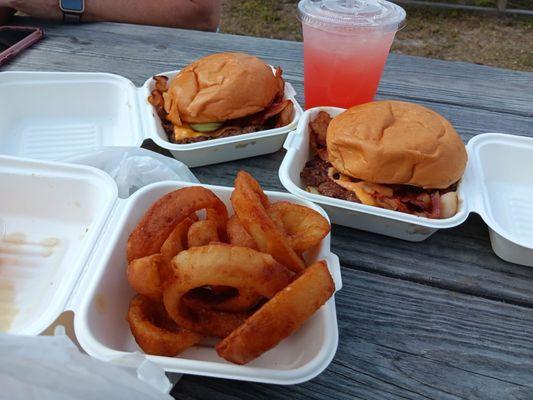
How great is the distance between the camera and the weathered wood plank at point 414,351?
80 cm

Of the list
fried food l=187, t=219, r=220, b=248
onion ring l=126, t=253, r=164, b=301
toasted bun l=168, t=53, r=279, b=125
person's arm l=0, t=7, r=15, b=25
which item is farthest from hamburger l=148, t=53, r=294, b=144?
person's arm l=0, t=7, r=15, b=25

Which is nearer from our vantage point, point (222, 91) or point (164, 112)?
point (222, 91)

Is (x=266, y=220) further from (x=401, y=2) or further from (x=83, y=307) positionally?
(x=401, y=2)

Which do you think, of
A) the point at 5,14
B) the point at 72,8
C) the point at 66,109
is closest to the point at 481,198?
the point at 66,109

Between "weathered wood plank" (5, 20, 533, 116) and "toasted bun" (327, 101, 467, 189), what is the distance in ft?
2.10

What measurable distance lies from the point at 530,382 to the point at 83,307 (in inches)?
31.8

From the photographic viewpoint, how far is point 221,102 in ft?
4.56

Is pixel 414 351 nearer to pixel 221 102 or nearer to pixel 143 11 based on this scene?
pixel 221 102

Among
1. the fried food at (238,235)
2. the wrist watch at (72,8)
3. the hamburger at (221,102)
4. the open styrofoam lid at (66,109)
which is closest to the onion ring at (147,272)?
the fried food at (238,235)

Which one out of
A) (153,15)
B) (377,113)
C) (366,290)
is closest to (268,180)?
(377,113)

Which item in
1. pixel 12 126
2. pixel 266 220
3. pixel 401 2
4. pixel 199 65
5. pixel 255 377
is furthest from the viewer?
pixel 401 2

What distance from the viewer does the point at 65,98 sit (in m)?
1.68

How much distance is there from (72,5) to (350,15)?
1.48 m

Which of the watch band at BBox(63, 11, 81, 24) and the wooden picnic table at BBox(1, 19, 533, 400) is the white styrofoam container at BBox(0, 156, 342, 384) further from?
the watch band at BBox(63, 11, 81, 24)
